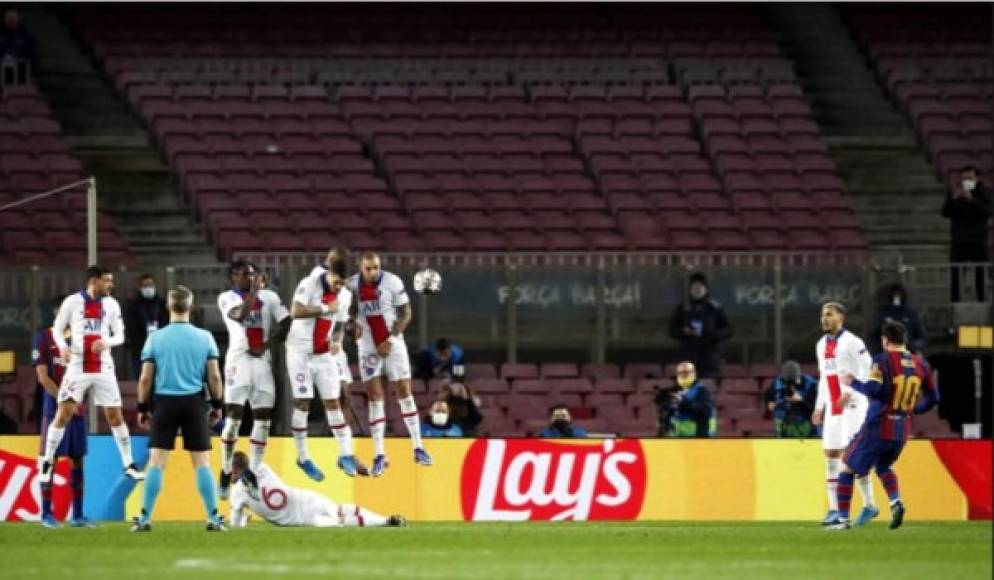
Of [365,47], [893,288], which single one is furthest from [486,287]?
[365,47]

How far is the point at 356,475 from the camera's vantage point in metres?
25.5

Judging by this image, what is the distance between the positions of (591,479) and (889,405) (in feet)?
16.1

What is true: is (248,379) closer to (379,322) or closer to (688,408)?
(379,322)

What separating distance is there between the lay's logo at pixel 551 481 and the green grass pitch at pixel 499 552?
111 inches

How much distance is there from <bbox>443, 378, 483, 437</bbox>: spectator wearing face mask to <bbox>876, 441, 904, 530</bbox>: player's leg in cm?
655

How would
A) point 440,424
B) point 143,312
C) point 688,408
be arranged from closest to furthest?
point 440,424, point 688,408, point 143,312

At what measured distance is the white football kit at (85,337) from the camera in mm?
23875

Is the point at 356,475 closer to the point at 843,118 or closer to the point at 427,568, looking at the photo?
the point at 427,568

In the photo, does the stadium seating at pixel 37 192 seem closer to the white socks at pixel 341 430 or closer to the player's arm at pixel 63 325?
the player's arm at pixel 63 325

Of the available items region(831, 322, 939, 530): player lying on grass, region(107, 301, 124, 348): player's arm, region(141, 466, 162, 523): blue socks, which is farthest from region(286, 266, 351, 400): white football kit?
region(831, 322, 939, 530): player lying on grass

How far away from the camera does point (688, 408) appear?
2850cm

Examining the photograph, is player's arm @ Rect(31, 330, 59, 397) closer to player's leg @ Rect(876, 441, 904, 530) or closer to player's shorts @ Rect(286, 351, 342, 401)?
player's shorts @ Rect(286, 351, 342, 401)

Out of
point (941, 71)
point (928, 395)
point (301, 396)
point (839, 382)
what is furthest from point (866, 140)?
point (301, 396)

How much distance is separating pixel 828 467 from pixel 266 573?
9046 mm
